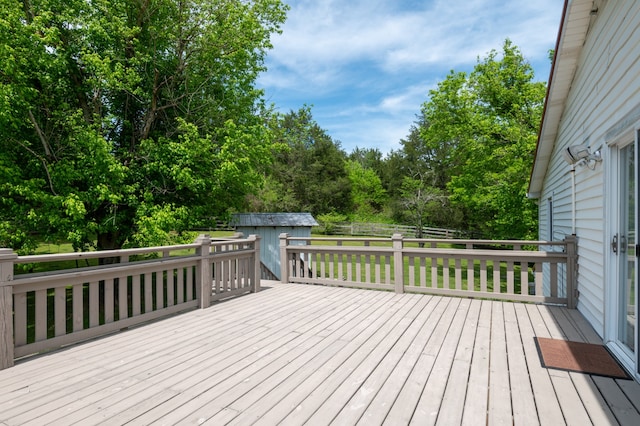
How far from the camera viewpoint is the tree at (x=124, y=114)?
21.1 ft

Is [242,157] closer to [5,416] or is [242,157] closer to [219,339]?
[219,339]

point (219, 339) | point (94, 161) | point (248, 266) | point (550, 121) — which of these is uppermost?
point (550, 121)

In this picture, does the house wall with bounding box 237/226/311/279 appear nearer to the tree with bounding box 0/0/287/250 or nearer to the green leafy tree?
the tree with bounding box 0/0/287/250

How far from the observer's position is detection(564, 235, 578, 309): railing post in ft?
15.0

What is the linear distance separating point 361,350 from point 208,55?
781cm

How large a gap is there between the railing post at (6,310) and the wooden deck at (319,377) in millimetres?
141

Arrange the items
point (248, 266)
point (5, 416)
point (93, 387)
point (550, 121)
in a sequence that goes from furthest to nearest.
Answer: point (550, 121)
point (248, 266)
point (93, 387)
point (5, 416)

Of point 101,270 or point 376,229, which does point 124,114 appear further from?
point 376,229

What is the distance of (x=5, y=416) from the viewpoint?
2.05 m

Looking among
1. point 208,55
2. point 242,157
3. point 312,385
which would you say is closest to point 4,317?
point 312,385

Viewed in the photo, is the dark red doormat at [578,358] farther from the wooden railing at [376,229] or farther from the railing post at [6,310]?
the wooden railing at [376,229]

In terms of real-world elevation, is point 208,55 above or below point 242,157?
above

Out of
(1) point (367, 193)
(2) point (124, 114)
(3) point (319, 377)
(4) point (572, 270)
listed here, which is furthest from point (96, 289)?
(1) point (367, 193)

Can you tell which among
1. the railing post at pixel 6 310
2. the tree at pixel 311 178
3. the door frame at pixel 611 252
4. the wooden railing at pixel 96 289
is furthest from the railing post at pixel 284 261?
the tree at pixel 311 178
